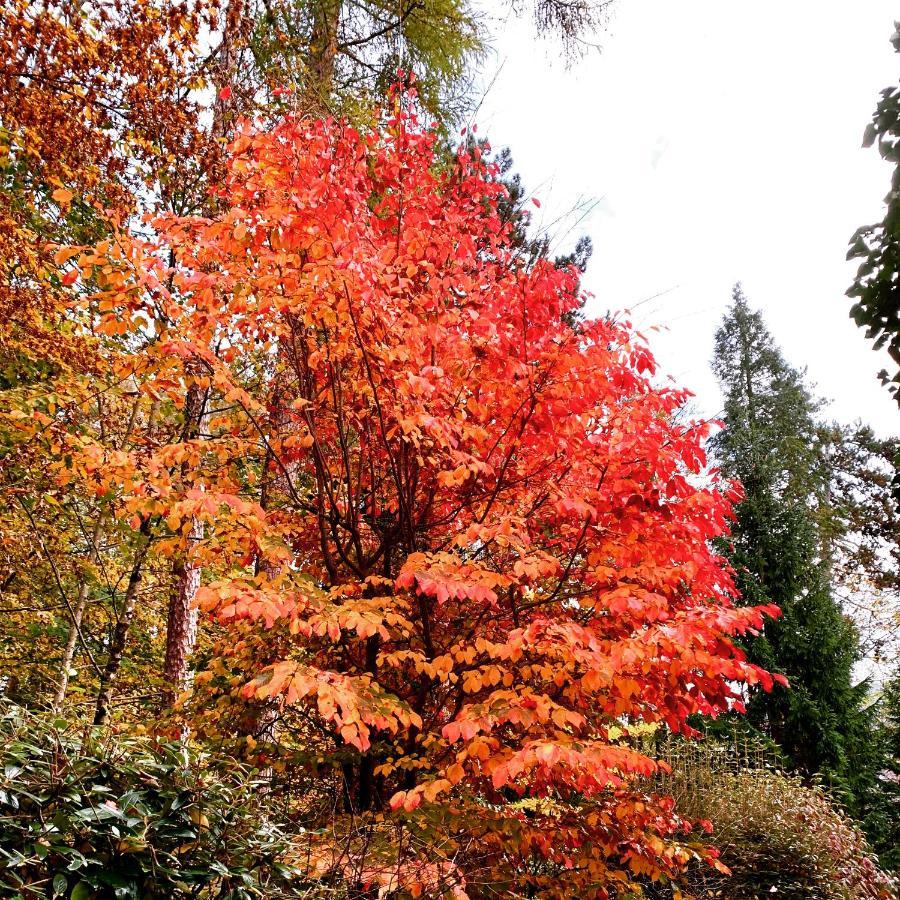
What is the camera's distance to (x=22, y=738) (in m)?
2.20

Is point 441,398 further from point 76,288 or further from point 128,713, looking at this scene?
point 128,713

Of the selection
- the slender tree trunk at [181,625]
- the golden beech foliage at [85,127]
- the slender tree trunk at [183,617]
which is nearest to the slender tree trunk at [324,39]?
the golden beech foliage at [85,127]

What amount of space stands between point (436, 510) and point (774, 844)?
5.68m

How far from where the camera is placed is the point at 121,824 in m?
2.11

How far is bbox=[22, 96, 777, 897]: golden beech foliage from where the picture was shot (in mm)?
3195

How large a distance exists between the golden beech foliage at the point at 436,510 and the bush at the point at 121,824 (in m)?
0.55

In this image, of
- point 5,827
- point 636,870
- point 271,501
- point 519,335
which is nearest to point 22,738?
point 5,827

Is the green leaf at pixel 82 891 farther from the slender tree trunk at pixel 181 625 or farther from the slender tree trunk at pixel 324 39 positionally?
the slender tree trunk at pixel 324 39

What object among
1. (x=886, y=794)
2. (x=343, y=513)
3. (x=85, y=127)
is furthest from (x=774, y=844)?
(x=85, y=127)

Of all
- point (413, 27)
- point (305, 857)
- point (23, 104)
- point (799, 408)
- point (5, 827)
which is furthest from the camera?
point (799, 408)

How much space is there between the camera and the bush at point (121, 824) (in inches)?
76.4

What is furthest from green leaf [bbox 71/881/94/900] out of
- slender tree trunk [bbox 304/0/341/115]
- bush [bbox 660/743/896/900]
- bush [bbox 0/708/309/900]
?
slender tree trunk [bbox 304/0/341/115]

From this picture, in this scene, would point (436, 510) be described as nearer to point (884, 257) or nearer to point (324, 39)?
point (884, 257)

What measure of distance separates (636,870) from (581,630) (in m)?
1.98
